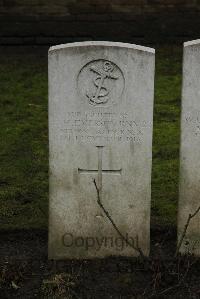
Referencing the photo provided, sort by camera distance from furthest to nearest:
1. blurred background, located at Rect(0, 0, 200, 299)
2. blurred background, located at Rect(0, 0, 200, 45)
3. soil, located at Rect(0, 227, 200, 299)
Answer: blurred background, located at Rect(0, 0, 200, 45) < blurred background, located at Rect(0, 0, 200, 299) < soil, located at Rect(0, 227, 200, 299)

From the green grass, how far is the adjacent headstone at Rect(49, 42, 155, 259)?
629mm

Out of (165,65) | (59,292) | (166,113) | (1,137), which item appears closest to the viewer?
(59,292)

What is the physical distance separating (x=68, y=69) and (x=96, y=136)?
494 mm

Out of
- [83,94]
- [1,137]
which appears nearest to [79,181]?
[83,94]

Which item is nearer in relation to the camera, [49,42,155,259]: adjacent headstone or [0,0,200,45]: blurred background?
[49,42,155,259]: adjacent headstone

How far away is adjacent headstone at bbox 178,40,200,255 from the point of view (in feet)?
15.0

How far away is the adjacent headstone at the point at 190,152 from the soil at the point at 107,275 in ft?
0.64

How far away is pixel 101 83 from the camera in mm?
4605

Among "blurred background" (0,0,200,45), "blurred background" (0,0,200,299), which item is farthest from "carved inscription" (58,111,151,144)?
"blurred background" (0,0,200,45)

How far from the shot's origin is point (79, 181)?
4.77 meters

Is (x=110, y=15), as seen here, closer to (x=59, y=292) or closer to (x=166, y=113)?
(x=166, y=113)

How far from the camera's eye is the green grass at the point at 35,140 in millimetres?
5734

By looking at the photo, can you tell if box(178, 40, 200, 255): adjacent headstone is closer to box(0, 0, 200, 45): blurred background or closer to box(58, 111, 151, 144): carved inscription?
box(58, 111, 151, 144): carved inscription

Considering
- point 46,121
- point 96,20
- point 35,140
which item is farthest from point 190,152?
point 96,20
